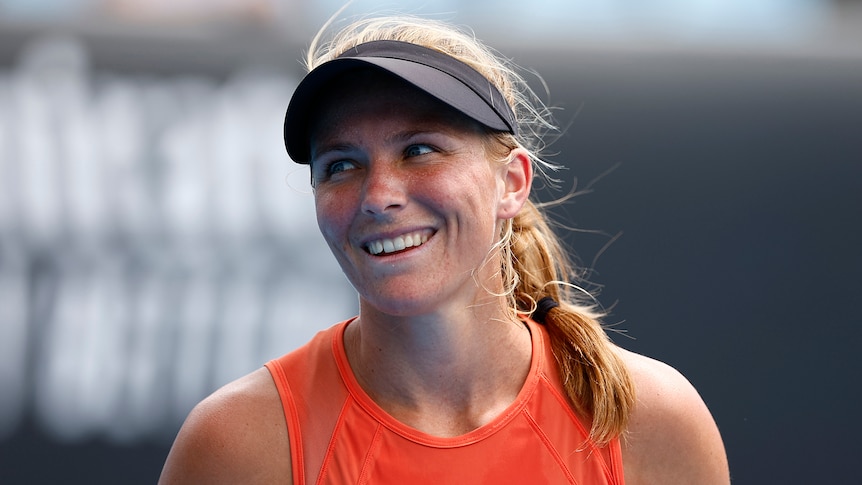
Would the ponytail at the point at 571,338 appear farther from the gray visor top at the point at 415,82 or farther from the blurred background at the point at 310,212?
the blurred background at the point at 310,212

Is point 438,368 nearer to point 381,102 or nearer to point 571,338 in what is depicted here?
point 571,338

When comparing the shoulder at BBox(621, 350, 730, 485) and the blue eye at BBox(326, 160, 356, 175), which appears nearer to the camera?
the blue eye at BBox(326, 160, 356, 175)

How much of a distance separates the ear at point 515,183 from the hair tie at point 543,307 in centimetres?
23

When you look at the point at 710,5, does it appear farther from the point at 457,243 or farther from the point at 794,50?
the point at 457,243

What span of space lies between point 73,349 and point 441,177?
1818mm

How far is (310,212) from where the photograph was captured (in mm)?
2756

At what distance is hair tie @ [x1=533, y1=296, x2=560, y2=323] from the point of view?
1611 millimetres

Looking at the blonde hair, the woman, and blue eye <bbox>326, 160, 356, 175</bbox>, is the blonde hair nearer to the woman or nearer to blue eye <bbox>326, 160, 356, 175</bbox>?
the woman

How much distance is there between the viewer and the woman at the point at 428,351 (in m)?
1.30

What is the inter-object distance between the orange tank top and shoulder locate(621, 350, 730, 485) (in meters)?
0.06

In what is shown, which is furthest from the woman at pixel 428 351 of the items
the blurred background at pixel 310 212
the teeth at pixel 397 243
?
the blurred background at pixel 310 212

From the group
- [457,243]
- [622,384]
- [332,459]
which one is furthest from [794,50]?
[332,459]

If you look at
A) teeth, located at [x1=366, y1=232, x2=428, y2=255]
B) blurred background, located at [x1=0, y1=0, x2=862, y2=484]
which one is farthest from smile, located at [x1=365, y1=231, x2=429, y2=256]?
blurred background, located at [x1=0, y1=0, x2=862, y2=484]

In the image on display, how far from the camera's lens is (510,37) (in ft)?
9.04
